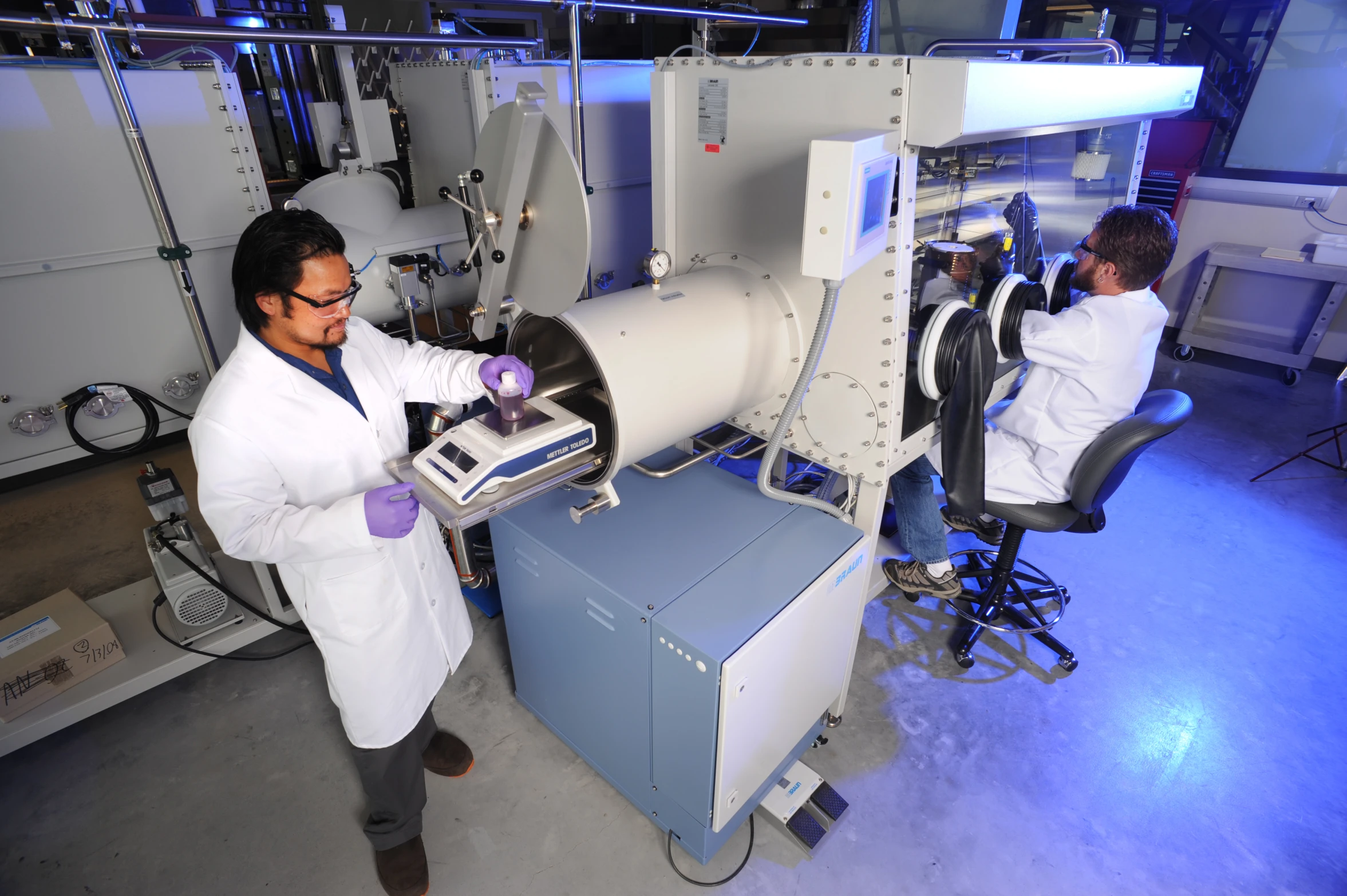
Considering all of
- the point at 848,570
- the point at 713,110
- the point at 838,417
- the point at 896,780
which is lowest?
the point at 896,780

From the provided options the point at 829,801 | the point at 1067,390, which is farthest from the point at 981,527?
the point at 829,801

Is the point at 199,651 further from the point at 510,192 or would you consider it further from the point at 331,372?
the point at 510,192

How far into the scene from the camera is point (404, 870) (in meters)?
1.58

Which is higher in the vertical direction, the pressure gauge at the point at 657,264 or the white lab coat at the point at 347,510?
the pressure gauge at the point at 657,264

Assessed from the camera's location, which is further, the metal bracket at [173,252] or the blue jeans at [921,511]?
the blue jeans at [921,511]

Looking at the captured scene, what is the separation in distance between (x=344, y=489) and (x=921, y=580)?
162 centimetres

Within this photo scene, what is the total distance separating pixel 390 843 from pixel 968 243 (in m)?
2.14

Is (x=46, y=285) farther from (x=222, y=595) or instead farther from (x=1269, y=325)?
(x=1269, y=325)

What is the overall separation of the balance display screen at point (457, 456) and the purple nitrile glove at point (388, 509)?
8 cm

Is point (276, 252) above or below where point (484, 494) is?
above

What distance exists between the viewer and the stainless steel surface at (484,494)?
110 cm

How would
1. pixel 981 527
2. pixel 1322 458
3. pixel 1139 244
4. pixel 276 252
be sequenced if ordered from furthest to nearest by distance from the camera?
1. pixel 1322 458
2. pixel 981 527
3. pixel 1139 244
4. pixel 276 252

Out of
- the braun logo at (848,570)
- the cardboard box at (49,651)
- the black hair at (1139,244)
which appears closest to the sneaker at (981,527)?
the braun logo at (848,570)

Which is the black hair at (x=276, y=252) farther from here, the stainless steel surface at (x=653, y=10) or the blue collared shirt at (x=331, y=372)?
the stainless steel surface at (x=653, y=10)
